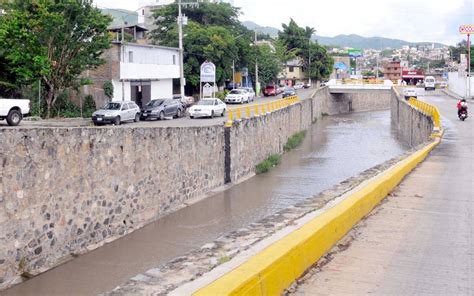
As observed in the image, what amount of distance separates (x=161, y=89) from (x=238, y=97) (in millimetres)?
9937

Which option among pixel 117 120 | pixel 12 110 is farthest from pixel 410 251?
pixel 117 120

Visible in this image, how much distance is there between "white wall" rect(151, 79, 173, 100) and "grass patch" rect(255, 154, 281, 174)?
1562cm

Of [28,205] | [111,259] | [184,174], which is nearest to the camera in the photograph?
[28,205]

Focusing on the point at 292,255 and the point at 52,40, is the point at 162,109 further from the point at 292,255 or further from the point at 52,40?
the point at 292,255

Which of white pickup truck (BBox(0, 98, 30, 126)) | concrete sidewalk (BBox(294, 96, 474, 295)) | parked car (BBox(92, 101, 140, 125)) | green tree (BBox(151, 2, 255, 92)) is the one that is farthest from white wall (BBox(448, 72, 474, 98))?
concrete sidewalk (BBox(294, 96, 474, 295))

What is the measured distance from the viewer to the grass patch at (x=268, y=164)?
2925 centimetres

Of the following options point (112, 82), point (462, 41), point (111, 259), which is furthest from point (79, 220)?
point (462, 41)

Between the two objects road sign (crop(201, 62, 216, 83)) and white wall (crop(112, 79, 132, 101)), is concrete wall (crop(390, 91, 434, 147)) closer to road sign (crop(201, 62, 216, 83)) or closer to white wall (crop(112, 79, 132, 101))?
road sign (crop(201, 62, 216, 83))

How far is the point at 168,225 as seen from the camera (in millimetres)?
16938

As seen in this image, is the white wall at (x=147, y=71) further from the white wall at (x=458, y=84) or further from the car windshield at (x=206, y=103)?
the white wall at (x=458, y=84)

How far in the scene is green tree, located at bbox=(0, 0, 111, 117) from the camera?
3138 cm

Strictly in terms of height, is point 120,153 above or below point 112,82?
below

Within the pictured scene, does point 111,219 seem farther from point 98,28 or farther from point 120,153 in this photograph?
point 98,28

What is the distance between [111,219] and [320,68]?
300ft
